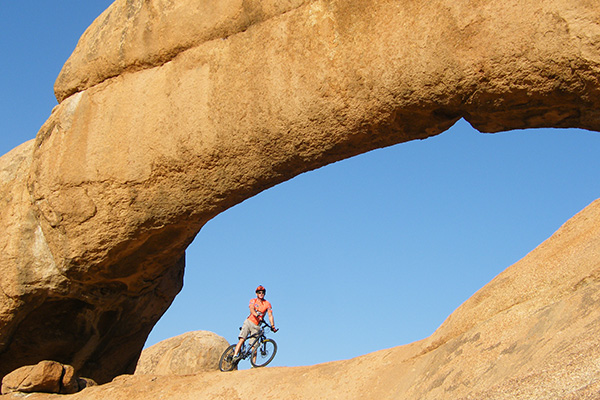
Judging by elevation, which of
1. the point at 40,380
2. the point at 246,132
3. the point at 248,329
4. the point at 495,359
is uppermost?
the point at 246,132

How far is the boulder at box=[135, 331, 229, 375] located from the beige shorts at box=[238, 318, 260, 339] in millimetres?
2189

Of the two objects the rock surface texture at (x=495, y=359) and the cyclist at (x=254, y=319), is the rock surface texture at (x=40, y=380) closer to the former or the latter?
the rock surface texture at (x=495, y=359)

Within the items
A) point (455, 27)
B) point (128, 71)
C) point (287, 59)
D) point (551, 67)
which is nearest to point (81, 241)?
point (128, 71)

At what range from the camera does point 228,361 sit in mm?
7465

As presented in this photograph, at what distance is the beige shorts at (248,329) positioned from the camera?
24.0 feet

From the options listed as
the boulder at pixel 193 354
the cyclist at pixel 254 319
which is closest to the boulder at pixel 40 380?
the cyclist at pixel 254 319

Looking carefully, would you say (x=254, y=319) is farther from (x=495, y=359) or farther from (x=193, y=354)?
(x=495, y=359)

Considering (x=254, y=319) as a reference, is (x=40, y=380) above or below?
below

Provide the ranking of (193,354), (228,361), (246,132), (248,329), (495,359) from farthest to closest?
(193,354) < (228,361) < (248,329) < (246,132) < (495,359)

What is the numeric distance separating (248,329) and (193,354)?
2643mm

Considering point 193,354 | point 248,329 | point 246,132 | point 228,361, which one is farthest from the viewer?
point 193,354

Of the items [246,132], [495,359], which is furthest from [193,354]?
[495,359]

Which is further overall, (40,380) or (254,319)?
(254,319)

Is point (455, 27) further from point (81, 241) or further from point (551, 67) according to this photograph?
point (81, 241)
